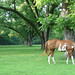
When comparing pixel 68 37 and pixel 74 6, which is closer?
pixel 74 6

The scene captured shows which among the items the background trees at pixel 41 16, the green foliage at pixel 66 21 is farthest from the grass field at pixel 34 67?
the background trees at pixel 41 16

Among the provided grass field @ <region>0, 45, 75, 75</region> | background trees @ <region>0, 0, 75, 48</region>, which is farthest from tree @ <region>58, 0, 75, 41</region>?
grass field @ <region>0, 45, 75, 75</region>

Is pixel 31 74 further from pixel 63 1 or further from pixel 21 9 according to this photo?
pixel 21 9

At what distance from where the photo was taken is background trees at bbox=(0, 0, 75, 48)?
18212 mm

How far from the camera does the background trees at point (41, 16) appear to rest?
18.2m

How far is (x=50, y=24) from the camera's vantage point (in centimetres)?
1967

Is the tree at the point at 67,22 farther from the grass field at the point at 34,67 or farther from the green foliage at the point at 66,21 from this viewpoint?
the grass field at the point at 34,67

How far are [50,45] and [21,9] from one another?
94.6 feet

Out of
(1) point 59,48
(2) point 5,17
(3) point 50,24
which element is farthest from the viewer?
(2) point 5,17

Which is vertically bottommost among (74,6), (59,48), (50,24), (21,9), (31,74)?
(31,74)

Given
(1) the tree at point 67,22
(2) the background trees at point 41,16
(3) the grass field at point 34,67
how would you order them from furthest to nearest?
1. (2) the background trees at point 41,16
2. (1) the tree at point 67,22
3. (3) the grass field at point 34,67

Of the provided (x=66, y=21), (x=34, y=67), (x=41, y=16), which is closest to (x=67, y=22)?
(x=66, y=21)

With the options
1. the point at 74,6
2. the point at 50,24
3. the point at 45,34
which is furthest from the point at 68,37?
the point at 45,34

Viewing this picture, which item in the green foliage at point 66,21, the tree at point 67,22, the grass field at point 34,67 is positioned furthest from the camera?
the tree at point 67,22
